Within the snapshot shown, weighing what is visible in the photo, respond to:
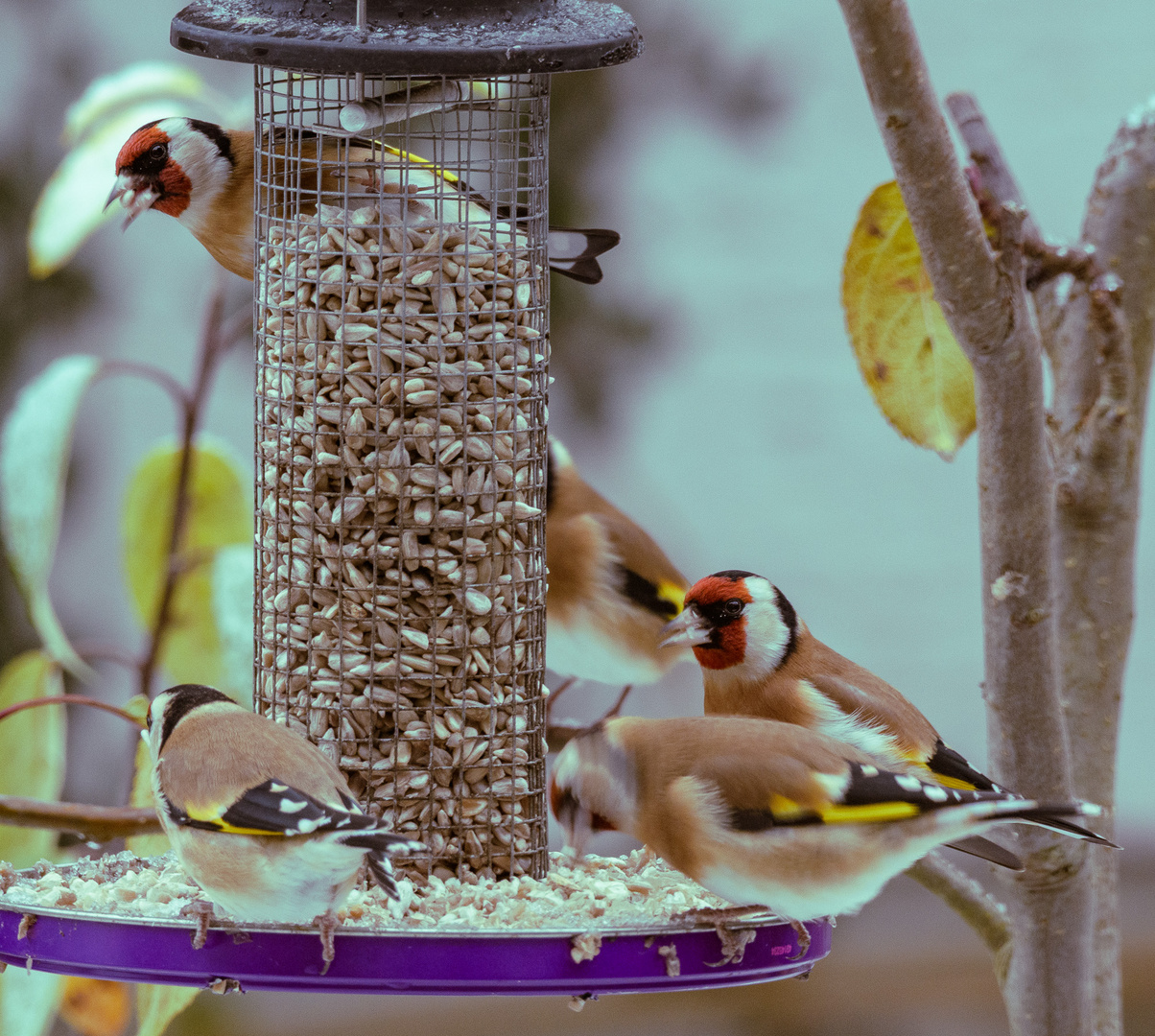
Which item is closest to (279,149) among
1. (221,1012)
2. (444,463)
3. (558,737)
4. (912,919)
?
(444,463)

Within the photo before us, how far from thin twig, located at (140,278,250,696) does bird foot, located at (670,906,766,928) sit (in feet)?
3.38

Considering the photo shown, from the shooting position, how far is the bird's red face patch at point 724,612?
274 centimetres

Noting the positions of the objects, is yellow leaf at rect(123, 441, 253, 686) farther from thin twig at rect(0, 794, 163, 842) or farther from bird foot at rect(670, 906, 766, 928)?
bird foot at rect(670, 906, 766, 928)

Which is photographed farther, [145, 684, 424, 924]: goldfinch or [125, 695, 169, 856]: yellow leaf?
[125, 695, 169, 856]: yellow leaf

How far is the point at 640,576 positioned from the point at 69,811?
1445 mm

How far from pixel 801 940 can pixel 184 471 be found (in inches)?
46.7

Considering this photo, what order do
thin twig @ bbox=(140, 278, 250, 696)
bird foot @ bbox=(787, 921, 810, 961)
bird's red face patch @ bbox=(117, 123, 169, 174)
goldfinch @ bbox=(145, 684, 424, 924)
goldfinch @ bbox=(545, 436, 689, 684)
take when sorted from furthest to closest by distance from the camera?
goldfinch @ bbox=(545, 436, 689, 684) → bird's red face patch @ bbox=(117, 123, 169, 174) → thin twig @ bbox=(140, 278, 250, 696) → bird foot @ bbox=(787, 921, 810, 961) → goldfinch @ bbox=(145, 684, 424, 924)

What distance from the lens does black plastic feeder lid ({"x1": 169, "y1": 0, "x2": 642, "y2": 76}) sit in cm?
221

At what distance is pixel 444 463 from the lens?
270 centimetres

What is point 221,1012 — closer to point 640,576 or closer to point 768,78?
point 640,576

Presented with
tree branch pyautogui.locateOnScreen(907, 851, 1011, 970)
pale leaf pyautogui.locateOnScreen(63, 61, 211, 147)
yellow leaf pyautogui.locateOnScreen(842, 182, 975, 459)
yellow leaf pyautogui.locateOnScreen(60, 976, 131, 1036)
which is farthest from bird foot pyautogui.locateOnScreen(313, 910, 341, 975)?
pale leaf pyautogui.locateOnScreen(63, 61, 211, 147)

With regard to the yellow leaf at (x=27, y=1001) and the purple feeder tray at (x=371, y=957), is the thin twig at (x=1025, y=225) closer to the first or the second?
the purple feeder tray at (x=371, y=957)

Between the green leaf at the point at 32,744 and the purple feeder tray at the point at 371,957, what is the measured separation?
1.57ft

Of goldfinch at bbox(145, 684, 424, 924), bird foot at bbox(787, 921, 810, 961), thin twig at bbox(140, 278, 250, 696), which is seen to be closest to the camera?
goldfinch at bbox(145, 684, 424, 924)
